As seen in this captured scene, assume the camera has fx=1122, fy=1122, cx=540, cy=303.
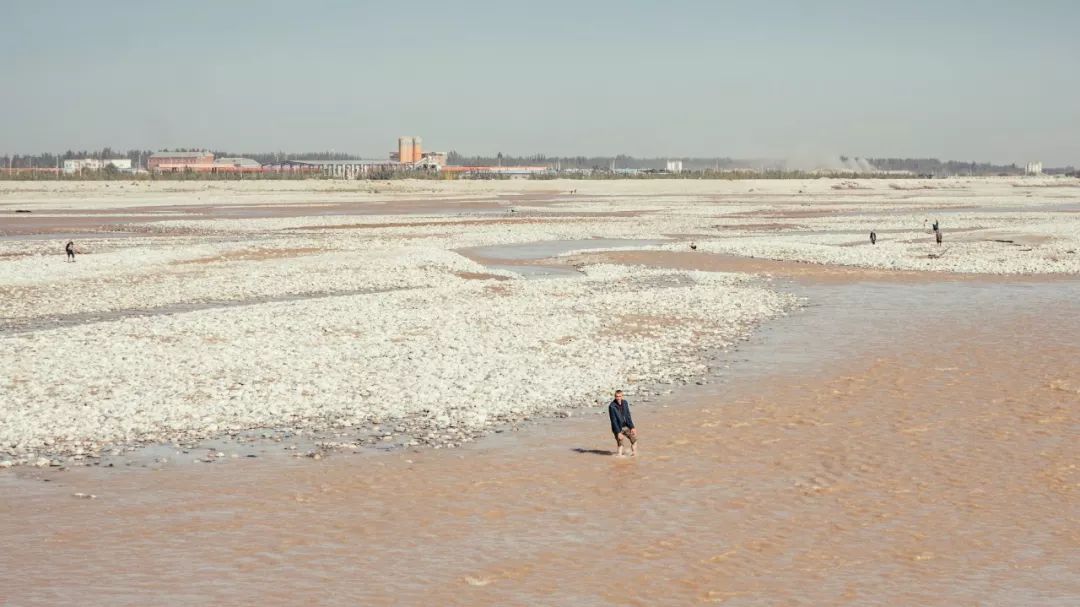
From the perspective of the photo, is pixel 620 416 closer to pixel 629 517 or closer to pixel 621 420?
pixel 621 420

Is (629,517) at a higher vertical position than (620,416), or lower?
lower

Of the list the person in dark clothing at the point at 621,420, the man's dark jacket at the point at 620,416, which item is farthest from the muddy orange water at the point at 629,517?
the man's dark jacket at the point at 620,416

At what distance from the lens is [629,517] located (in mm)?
13469

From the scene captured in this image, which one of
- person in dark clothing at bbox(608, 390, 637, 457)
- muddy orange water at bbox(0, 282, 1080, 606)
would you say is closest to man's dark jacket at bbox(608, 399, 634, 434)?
person in dark clothing at bbox(608, 390, 637, 457)

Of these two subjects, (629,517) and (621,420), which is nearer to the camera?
(629,517)

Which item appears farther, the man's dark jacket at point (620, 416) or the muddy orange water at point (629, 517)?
the man's dark jacket at point (620, 416)

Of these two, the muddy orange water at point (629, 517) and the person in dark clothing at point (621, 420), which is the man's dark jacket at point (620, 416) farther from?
the muddy orange water at point (629, 517)

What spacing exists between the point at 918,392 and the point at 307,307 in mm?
16485

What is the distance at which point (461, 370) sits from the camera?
21797 mm

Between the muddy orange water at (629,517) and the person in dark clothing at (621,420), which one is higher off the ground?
the person in dark clothing at (621,420)

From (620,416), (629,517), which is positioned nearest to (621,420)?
(620,416)

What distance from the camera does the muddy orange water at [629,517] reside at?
36.9ft

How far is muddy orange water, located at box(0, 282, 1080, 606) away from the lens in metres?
11.2

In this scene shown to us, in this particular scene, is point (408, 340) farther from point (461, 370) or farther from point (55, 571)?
point (55, 571)
